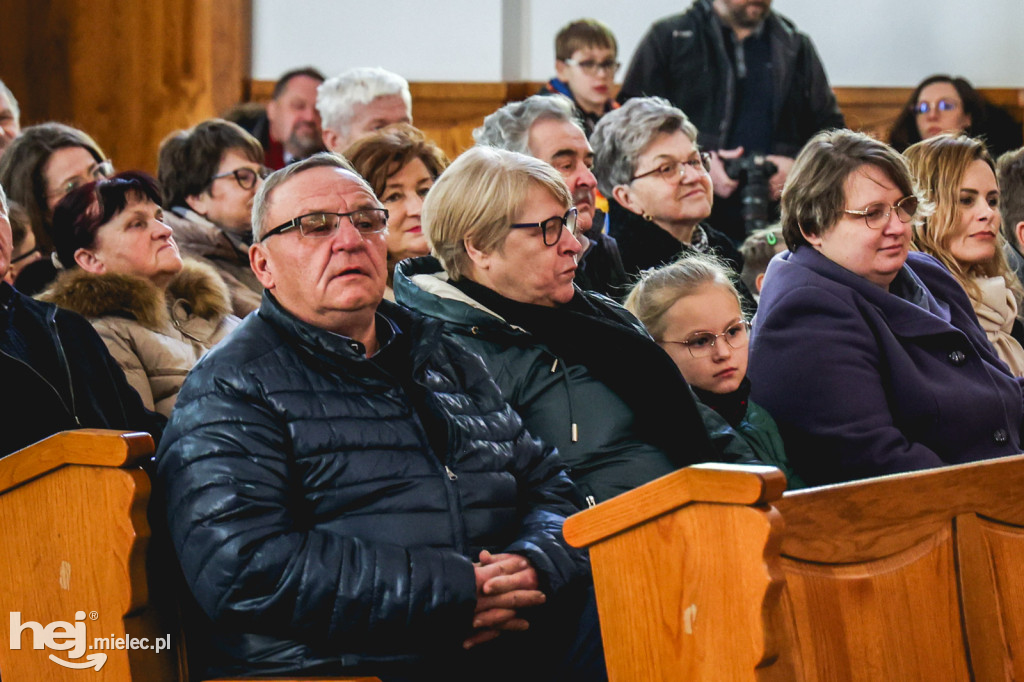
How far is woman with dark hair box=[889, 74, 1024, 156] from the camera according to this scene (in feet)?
15.7

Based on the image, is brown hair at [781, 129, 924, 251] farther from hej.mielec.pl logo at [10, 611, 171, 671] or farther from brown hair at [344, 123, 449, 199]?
hej.mielec.pl logo at [10, 611, 171, 671]

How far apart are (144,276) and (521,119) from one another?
3.42 ft

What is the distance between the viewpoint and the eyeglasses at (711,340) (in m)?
2.40

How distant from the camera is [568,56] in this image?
434 centimetres

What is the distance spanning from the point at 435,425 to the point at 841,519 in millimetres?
590

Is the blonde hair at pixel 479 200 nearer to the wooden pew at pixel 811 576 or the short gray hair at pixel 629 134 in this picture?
the wooden pew at pixel 811 576

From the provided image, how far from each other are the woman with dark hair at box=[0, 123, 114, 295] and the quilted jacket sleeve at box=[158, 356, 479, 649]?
166cm

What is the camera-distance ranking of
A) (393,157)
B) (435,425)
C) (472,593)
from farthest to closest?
1. (393,157)
2. (435,425)
3. (472,593)

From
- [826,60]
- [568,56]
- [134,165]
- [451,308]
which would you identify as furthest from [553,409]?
[826,60]

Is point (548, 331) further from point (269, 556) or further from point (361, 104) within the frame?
point (361, 104)

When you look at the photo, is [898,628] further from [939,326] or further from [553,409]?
[939,326]

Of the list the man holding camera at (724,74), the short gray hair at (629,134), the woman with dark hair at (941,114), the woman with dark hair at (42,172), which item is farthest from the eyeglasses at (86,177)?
the woman with dark hair at (941,114)

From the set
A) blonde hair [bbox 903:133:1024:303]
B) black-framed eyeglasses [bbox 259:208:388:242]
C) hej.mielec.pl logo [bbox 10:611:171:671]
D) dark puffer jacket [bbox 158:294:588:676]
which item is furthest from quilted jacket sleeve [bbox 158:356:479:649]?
blonde hair [bbox 903:133:1024:303]

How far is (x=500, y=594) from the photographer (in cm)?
170
